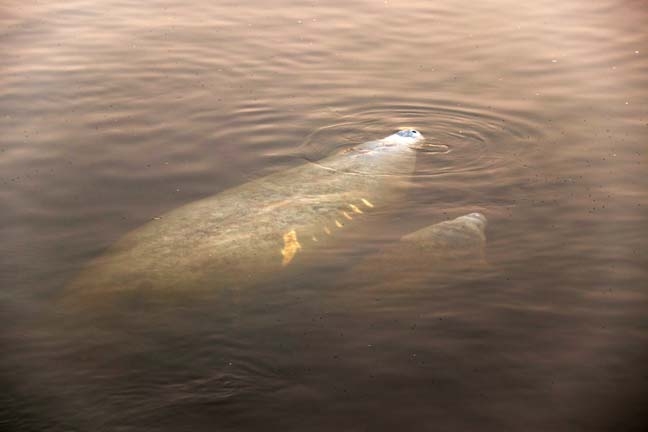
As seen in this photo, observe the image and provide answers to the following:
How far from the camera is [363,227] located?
22.8 ft

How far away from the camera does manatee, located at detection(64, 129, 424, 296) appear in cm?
606

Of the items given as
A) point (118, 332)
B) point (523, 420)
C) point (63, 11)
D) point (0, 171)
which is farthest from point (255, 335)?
point (63, 11)

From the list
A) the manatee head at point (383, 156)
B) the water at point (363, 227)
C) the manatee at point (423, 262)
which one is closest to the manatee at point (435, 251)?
the manatee at point (423, 262)

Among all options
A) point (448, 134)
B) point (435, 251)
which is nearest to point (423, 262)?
point (435, 251)

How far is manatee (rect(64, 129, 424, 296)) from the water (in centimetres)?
19

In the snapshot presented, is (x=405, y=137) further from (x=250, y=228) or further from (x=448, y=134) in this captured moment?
(x=250, y=228)

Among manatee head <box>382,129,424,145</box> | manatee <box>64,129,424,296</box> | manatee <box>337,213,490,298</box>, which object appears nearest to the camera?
manatee <box>64,129,424,296</box>

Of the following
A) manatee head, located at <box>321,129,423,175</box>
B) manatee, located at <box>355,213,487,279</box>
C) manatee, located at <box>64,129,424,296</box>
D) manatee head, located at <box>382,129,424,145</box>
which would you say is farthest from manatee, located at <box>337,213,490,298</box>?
manatee head, located at <box>382,129,424,145</box>

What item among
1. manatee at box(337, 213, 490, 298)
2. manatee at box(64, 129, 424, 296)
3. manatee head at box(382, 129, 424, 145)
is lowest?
manatee at box(337, 213, 490, 298)

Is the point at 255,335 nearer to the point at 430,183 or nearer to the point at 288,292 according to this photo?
the point at 288,292

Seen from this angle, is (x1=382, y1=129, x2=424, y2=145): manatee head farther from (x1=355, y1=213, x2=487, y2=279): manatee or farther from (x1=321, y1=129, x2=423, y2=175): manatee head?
(x1=355, y1=213, x2=487, y2=279): manatee

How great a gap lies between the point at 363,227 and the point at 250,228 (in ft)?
3.17

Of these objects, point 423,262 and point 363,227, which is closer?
point 423,262

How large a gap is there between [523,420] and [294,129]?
4.75m
